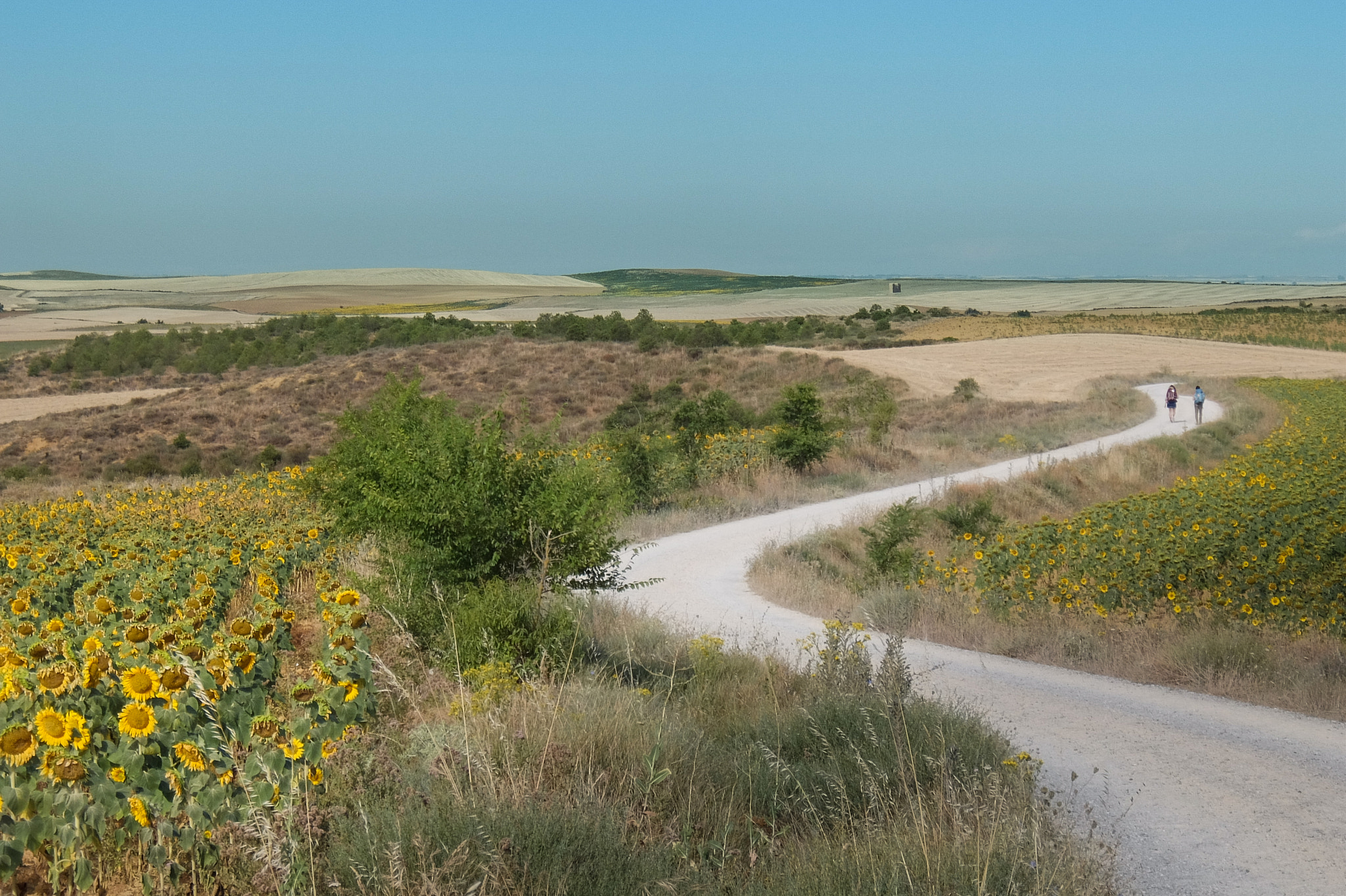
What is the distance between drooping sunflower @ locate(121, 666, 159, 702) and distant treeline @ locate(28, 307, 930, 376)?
5390 cm

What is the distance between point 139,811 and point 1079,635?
733cm

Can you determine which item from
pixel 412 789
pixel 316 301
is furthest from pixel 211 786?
pixel 316 301

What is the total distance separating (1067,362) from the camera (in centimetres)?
5603

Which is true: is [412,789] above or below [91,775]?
below

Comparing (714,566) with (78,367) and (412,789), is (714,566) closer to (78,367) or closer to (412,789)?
(412,789)

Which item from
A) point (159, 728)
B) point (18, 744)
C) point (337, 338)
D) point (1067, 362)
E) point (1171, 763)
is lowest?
point (1067, 362)

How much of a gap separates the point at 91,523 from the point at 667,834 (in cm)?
978

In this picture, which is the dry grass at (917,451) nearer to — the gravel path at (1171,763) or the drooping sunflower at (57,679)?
the gravel path at (1171,763)

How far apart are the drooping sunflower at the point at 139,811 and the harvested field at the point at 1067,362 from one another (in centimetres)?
4140

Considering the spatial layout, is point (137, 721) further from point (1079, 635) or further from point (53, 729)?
point (1079, 635)

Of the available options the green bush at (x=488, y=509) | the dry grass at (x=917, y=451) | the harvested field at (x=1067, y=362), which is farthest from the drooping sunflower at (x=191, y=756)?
the harvested field at (x=1067, y=362)

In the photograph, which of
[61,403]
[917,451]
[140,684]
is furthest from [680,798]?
[61,403]

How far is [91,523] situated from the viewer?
11688mm

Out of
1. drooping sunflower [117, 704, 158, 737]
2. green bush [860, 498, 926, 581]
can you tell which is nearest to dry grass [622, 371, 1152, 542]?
green bush [860, 498, 926, 581]
